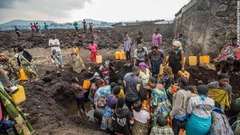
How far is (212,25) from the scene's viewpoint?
7918 mm

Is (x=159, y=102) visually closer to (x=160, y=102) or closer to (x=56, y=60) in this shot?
(x=160, y=102)

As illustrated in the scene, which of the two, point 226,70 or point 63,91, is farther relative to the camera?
point 63,91

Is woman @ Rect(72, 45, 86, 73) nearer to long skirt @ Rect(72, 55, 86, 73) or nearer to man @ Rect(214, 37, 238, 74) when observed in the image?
long skirt @ Rect(72, 55, 86, 73)

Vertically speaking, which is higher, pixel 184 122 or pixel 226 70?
pixel 226 70

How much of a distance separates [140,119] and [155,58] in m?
2.55

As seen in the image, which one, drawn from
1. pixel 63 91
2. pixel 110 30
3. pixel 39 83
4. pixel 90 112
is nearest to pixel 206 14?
pixel 90 112

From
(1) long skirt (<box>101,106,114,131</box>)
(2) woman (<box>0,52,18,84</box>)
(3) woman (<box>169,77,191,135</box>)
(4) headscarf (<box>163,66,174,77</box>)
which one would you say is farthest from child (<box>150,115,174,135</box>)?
(2) woman (<box>0,52,18,84</box>)

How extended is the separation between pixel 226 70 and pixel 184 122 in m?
4.20

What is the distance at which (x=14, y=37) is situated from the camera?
65.5ft

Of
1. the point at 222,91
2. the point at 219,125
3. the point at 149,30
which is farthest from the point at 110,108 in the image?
the point at 149,30

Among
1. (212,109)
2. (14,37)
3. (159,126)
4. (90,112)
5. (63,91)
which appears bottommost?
(90,112)

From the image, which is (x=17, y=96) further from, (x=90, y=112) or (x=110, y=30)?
(x=110, y=30)

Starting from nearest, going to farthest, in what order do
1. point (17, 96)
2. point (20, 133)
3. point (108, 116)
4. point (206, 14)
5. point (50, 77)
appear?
point (20, 133) → point (108, 116) → point (17, 96) → point (50, 77) → point (206, 14)

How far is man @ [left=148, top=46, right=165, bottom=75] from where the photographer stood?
5453 mm
